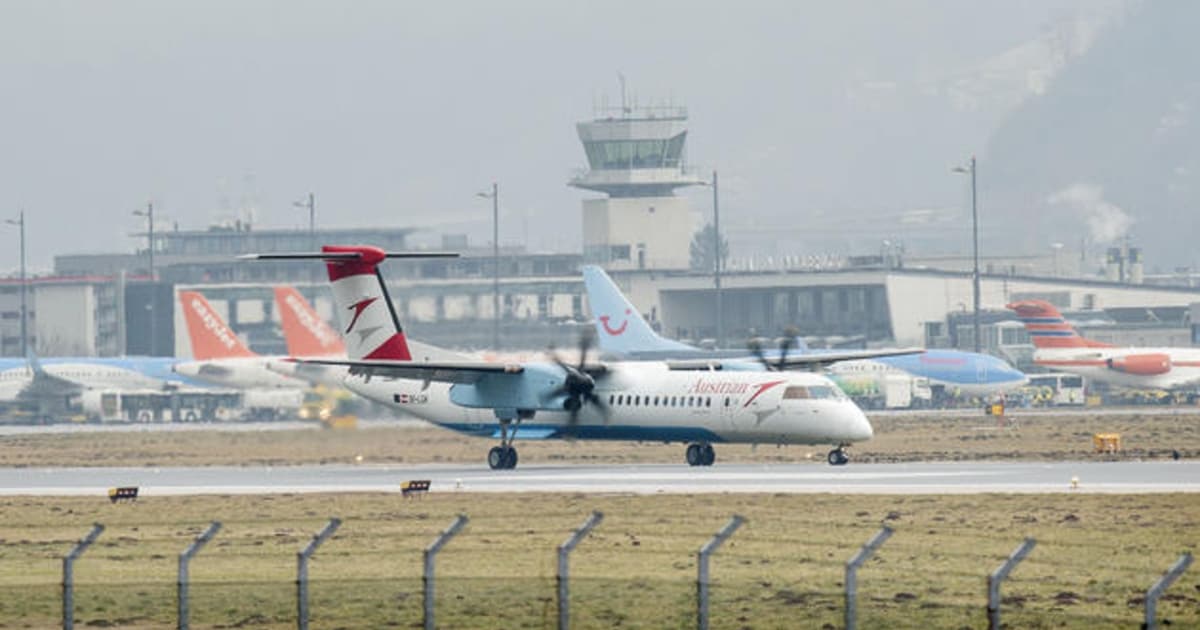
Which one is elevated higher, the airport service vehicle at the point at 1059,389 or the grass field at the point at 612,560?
the grass field at the point at 612,560

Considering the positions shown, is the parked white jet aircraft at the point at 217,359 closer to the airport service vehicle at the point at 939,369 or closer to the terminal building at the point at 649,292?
the airport service vehicle at the point at 939,369

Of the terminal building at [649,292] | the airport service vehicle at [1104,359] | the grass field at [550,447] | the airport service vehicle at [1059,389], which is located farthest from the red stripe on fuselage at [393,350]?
the terminal building at [649,292]

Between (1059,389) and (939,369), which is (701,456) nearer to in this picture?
(939,369)

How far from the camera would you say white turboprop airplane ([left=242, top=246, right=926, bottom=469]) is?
63750mm

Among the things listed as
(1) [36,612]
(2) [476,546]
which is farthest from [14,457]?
(1) [36,612]

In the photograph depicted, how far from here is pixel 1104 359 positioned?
412 ft

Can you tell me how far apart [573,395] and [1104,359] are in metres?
66.0

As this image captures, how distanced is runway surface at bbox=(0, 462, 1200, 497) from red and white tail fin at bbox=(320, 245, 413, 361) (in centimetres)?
399

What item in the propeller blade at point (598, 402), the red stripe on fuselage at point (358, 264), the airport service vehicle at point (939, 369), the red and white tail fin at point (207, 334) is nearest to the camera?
the red stripe on fuselage at point (358, 264)

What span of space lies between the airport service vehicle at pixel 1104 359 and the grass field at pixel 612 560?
Result: 7544cm

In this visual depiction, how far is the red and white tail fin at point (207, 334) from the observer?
115000mm

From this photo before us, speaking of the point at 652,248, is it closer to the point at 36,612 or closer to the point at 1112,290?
the point at 1112,290

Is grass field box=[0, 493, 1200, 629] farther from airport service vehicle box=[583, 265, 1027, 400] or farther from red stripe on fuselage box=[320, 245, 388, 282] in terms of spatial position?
airport service vehicle box=[583, 265, 1027, 400]

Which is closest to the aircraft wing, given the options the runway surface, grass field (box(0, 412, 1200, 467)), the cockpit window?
grass field (box(0, 412, 1200, 467))
